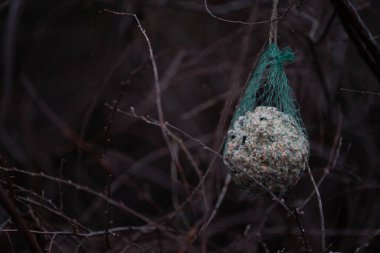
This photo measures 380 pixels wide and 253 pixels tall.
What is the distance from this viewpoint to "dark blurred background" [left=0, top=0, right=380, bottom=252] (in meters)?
2.67

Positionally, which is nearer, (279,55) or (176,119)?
(279,55)

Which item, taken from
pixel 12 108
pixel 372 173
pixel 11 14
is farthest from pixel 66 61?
pixel 372 173

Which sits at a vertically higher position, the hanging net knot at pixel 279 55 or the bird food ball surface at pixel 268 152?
the hanging net knot at pixel 279 55

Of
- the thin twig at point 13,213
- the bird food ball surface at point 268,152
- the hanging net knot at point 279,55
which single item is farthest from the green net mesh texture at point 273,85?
the thin twig at point 13,213

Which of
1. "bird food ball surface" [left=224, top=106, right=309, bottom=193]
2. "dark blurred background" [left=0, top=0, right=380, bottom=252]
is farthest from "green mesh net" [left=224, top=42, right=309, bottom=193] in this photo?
"dark blurred background" [left=0, top=0, right=380, bottom=252]

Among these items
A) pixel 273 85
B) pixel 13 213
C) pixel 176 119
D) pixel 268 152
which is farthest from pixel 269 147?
pixel 176 119

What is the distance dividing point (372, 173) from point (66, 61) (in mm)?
3240

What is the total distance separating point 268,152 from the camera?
2.06 metres

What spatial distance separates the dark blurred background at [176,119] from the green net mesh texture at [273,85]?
0.23 ft

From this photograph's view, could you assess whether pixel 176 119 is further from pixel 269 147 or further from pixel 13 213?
pixel 13 213

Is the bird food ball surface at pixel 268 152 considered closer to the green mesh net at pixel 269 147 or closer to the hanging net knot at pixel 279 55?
the green mesh net at pixel 269 147

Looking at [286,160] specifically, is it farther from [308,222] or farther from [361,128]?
[308,222]

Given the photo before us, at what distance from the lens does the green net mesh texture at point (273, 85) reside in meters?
2.16

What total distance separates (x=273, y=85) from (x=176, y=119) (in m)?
2.89
